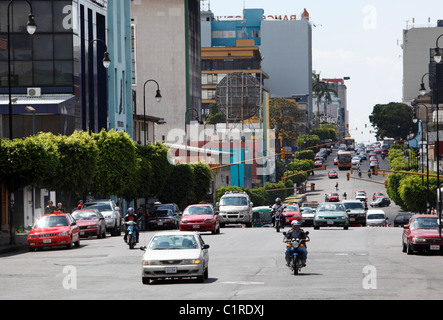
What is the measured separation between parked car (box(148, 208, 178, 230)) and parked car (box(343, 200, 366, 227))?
41.2 feet

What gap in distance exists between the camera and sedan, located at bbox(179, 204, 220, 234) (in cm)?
4476

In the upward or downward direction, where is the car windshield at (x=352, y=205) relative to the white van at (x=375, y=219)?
upward

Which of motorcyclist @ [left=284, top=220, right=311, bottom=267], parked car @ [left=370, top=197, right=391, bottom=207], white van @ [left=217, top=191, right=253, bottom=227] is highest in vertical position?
motorcyclist @ [left=284, top=220, right=311, bottom=267]

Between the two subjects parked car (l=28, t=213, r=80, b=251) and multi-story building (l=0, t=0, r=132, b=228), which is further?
multi-story building (l=0, t=0, r=132, b=228)

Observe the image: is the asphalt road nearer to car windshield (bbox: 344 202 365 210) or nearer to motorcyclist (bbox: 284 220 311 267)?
motorcyclist (bbox: 284 220 311 267)

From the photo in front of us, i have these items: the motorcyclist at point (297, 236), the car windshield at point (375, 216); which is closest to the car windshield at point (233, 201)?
the car windshield at point (375, 216)

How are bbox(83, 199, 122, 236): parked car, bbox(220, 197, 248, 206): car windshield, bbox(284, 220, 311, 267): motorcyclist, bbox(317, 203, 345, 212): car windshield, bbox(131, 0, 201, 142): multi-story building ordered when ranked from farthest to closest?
bbox(131, 0, 201, 142): multi-story building
bbox(220, 197, 248, 206): car windshield
bbox(317, 203, 345, 212): car windshield
bbox(83, 199, 122, 236): parked car
bbox(284, 220, 311, 267): motorcyclist

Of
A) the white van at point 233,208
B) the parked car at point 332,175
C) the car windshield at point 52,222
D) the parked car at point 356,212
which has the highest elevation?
the car windshield at point 52,222

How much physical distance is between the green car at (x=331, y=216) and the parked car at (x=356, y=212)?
352 inches

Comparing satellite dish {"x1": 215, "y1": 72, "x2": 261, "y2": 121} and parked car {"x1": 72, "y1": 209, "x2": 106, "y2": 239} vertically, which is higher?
satellite dish {"x1": 215, "y1": 72, "x2": 261, "y2": 121}

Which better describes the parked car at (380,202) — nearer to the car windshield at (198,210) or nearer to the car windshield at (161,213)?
the car windshield at (161,213)

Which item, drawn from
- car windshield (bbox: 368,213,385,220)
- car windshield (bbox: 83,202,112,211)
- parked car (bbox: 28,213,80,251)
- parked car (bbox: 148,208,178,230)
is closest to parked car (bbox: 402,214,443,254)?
parked car (bbox: 28,213,80,251)

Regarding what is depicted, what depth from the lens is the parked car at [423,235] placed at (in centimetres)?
3297
